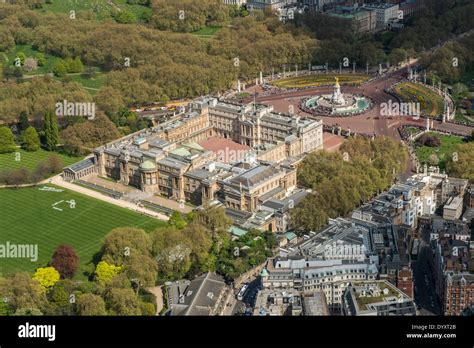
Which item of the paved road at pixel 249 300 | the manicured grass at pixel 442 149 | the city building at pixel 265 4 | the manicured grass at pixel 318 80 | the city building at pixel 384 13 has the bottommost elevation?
the paved road at pixel 249 300

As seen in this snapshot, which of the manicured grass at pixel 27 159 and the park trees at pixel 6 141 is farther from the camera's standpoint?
the park trees at pixel 6 141

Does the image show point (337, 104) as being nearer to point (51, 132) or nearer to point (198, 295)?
point (51, 132)

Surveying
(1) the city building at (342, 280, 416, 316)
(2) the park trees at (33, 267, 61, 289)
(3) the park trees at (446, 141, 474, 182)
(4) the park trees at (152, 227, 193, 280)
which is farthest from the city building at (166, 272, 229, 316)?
(3) the park trees at (446, 141, 474, 182)

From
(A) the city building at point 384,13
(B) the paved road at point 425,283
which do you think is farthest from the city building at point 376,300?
(A) the city building at point 384,13

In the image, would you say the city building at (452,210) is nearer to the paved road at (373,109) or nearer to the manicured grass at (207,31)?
the paved road at (373,109)

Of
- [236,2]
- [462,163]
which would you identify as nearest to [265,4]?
[236,2]

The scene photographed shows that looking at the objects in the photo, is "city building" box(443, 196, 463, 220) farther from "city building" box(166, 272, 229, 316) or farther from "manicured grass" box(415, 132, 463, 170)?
"city building" box(166, 272, 229, 316)
